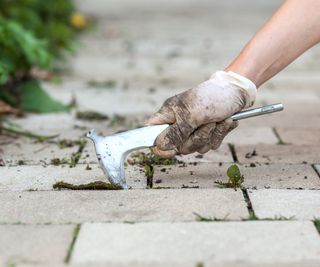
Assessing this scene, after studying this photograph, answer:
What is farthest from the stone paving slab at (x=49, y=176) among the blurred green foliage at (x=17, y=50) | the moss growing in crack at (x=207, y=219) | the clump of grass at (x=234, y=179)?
the blurred green foliage at (x=17, y=50)

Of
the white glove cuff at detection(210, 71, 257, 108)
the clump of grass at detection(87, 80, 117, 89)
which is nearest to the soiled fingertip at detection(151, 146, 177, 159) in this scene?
the white glove cuff at detection(210, 71, 257, 108)

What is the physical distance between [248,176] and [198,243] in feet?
2.52

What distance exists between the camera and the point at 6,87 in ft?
14.6

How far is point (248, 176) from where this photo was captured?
2.88 m

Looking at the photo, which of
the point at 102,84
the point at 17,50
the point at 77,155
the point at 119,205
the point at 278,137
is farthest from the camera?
the point at 102,84

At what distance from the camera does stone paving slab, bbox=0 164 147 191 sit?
2775 millimetres

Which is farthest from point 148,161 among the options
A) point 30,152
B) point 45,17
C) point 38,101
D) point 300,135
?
point 45,17

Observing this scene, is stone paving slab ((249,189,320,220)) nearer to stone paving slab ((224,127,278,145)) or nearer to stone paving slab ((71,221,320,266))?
stone paving slab ((71,221,320,266))

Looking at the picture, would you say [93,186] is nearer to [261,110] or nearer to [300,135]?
[261,110]

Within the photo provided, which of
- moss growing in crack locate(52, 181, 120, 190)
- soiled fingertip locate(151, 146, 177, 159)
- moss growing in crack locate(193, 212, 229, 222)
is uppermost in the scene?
soiled fingertip locate(151, 146, 177, 159)

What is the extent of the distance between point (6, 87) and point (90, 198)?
204 cm

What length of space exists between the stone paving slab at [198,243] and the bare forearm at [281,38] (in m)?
0.69

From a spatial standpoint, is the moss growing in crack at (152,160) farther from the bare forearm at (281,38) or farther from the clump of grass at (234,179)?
the bare forearm at (281,38)

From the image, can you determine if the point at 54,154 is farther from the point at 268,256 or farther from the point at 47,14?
the point at 47,14
